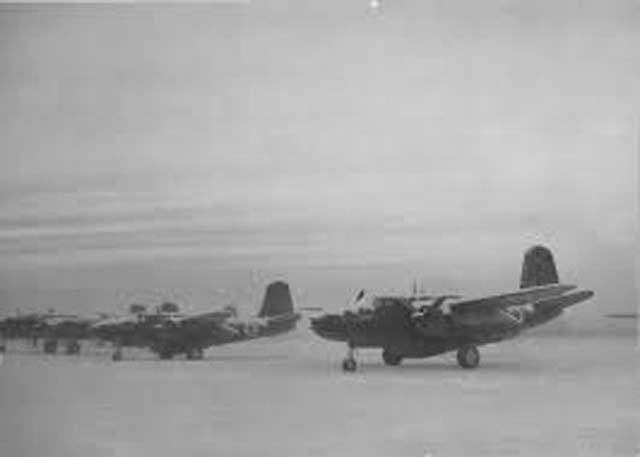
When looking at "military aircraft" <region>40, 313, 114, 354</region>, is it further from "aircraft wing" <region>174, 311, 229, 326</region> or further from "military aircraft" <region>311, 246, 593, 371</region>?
"military aircraft" <region>311, 246, 593, 371</region>

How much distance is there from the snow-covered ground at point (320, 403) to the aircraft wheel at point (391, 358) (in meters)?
0.03

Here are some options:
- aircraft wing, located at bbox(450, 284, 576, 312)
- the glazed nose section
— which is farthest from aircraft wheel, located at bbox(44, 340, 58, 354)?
aircraft wing, located at bbox(450, 284, 576, 312)

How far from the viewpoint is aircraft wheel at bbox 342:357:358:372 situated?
3115 millimetres

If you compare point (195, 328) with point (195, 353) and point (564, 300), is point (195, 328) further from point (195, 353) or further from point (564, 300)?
point (564, 300)

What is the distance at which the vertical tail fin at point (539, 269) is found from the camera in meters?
3.07

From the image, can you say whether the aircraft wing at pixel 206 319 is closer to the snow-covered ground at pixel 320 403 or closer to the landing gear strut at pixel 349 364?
the snow-covered ground at pixel 320 403

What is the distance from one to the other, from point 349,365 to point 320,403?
Answer: 0.17 metres

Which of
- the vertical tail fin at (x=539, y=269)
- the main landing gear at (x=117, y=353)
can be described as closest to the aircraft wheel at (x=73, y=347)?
the main landing gear at (x=117, y=353)

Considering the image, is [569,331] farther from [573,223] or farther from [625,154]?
[625,154]

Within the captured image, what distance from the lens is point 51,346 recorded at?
3080mm

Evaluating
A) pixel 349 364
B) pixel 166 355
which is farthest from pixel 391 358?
pixel 166 355

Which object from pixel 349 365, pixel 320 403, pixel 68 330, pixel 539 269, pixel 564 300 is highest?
pixel 539 269

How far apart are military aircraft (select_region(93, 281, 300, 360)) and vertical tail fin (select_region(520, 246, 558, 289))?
0.82 m

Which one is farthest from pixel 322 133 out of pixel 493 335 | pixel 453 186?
pixel 493 335
